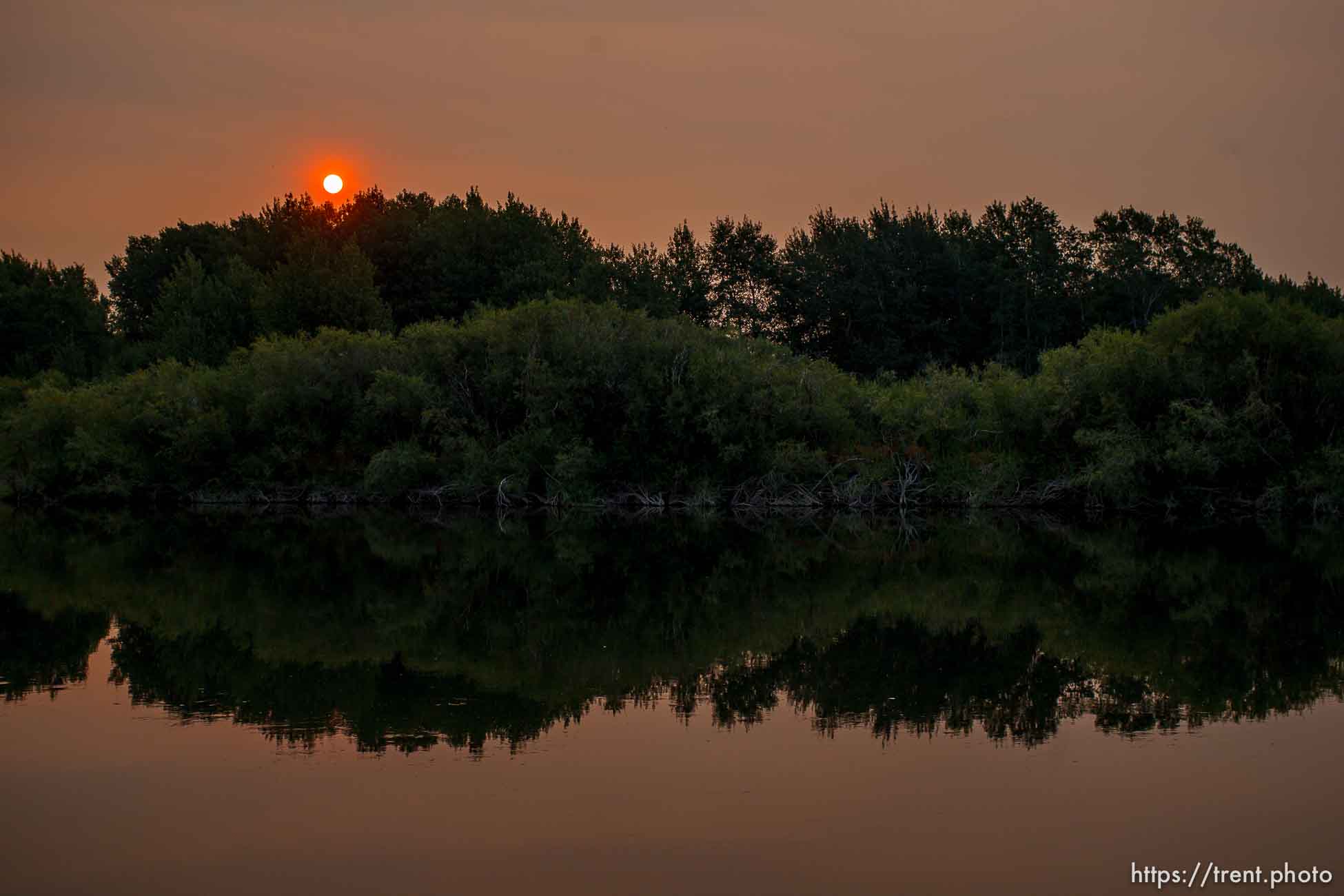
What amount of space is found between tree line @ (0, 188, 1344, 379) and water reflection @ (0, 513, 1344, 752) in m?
34.2

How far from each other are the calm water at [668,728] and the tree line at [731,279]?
130 ft

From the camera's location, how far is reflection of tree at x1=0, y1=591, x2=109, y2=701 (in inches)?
541

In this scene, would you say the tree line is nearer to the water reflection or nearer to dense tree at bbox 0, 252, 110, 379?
dense tree at bbox 0, 252, 110, 379

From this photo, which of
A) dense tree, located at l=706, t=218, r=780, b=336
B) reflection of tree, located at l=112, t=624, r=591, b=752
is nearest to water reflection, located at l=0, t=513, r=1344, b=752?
reflection of tree, located at l=112, t=624, r=591, b=752

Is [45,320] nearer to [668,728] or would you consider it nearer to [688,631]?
[688,631]

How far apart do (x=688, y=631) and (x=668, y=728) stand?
5024mm

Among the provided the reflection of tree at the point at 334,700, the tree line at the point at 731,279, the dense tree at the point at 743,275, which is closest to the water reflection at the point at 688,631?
the reflection of tree at the point at 334,700

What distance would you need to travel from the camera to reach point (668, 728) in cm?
1158

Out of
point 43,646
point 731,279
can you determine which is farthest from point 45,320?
point 43,646

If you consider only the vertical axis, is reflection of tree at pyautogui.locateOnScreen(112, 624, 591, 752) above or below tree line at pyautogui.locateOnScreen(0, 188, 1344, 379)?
below

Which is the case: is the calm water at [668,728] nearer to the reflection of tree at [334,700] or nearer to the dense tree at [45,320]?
the reflection of tree at [334,700]

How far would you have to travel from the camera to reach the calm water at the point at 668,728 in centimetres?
820

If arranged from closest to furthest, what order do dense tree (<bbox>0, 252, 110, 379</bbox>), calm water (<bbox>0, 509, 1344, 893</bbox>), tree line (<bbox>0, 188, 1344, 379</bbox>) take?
1. calm water (<bbox>0, 509, 1344, 893</bbox>)
2. tree line (<bbox>0, 188, 1344, 379</bbox>)
3. dense tree (<bbox>0, 252, 110, 379</bbox>)

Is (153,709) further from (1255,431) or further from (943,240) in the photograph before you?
(943,240)
